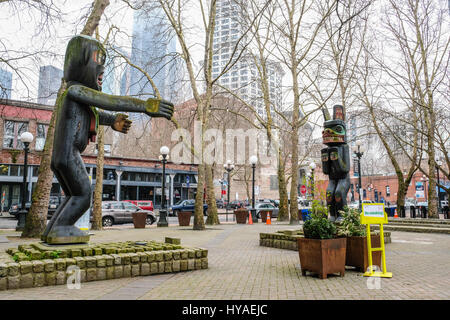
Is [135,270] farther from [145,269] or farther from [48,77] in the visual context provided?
[48,77]

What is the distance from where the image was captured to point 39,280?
16.1ft

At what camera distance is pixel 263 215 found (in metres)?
23.7

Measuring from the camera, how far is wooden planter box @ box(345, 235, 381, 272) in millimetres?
6211

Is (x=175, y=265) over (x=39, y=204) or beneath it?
beneath

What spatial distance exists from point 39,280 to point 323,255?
4.35 metres

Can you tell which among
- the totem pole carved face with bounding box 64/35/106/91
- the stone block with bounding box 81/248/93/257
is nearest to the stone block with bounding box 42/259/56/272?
the stone block with bounding box 81/248/93/257

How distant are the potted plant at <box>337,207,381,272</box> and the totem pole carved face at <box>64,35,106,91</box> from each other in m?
5.33

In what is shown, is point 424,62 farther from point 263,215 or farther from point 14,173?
point 14,173

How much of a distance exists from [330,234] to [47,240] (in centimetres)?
478

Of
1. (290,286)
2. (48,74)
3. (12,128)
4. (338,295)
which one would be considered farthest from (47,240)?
(12,128)

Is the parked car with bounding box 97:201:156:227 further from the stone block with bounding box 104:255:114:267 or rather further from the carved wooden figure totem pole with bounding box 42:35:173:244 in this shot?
the stone block with bounding box 104:255:114:267

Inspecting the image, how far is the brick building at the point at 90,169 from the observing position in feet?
97.3

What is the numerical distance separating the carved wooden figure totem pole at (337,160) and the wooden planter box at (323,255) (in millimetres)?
5010

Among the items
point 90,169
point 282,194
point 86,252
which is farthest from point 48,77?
point 90,169
